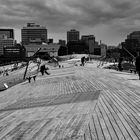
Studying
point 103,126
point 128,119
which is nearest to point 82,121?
point 103,126

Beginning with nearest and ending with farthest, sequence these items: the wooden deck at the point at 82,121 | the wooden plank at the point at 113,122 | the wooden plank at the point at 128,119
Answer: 1. the wooden plank at the point at 113,122
2. the wooden plank at the point at 128,119
3. the wooden deck at the point at 82,121

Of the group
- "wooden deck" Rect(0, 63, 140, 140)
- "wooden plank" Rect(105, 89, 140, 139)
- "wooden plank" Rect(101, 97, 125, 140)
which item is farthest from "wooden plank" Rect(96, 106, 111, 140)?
"wooden plank" Rect(105, 89, 140, 139)

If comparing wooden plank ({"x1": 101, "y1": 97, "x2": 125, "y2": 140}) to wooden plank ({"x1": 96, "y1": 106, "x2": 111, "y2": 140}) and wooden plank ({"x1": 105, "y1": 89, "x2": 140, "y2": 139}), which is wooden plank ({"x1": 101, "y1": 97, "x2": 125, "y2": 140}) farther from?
wooden plank ({"x1": 105, "y1": 89, "x2": 140, "y2": 139})

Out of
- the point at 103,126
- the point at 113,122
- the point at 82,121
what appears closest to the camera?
the point at 103,126

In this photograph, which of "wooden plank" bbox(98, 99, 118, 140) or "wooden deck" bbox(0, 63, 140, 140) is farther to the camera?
"wooden deck" bbox(0, 63, 140, 140)

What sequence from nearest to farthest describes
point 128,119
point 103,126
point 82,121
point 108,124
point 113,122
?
point 103,126, point 108,124, point 113,122, point 128,119, point 82,121

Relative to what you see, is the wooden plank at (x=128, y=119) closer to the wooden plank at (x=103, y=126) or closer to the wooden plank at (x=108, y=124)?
the wooden plank at (x=108, y=124)

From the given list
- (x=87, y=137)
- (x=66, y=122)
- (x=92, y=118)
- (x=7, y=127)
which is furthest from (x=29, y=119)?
(x=87, y=137)

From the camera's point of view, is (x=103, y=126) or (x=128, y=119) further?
(x=128, y=119)

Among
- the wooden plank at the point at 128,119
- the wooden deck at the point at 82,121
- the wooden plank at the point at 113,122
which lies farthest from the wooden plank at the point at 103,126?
the wooden plank at the point at 128,119

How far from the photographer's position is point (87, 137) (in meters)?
6.13

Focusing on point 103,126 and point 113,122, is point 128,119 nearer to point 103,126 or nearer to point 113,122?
point 113,122

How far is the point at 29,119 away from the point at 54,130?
83.1 inches

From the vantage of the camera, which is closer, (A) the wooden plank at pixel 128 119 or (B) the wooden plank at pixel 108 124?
(B) the wooden plank at pixel 108 124
